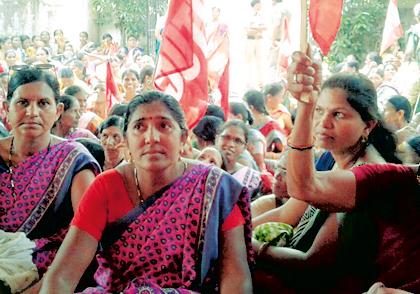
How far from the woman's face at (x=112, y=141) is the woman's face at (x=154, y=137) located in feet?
5.43

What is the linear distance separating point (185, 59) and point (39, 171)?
6.75 feet

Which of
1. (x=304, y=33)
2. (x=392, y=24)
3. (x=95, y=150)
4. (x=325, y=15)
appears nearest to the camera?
(x=304, y=33)

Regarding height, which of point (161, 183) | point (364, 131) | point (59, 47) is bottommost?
point (59, 47)

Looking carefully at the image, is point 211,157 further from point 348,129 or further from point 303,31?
point 303,31

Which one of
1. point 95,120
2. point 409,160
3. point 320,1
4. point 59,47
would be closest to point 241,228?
point 409,160

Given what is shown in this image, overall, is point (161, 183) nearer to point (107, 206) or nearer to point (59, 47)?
point (107, 206)

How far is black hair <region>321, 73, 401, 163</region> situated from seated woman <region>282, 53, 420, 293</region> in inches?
13.4

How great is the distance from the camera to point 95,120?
6.41m

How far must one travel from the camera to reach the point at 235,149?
4449 millimetres

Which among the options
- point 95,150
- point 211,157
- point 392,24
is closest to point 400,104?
point 211,157

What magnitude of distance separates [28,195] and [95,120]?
3.49 meters

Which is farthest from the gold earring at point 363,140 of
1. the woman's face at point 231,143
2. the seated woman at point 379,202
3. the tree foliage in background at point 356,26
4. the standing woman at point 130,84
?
the tree foliage in background at point 356,26

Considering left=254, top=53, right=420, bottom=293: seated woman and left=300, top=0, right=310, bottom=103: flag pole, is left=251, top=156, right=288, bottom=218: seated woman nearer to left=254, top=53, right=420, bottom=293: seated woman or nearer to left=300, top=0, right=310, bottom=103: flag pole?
left=254, top=53, right=420, bottom=293: seated woman

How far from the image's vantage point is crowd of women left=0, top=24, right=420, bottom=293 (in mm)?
2201
